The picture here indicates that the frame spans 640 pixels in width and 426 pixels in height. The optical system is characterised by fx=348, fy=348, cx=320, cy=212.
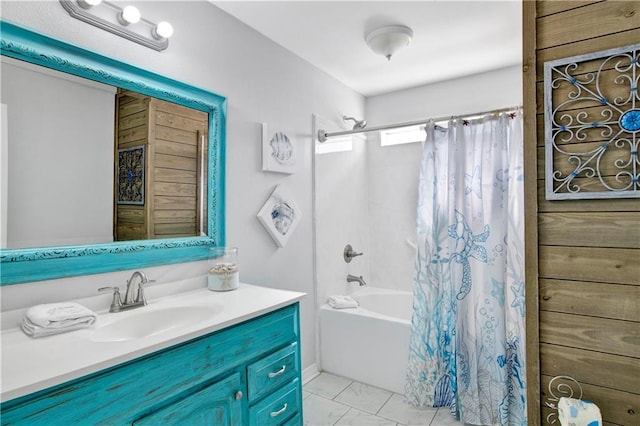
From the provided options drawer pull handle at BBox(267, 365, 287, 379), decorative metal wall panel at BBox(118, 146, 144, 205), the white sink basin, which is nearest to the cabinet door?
drawer pull handle at BBox(267, 365, 287, 379)

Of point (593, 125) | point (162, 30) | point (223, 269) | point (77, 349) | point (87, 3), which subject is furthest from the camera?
point (223, 269)

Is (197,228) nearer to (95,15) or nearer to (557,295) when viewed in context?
(95,15)

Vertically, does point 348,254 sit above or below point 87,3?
below

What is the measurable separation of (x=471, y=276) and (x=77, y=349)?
2.03 metres

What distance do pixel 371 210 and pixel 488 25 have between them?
1.93 m

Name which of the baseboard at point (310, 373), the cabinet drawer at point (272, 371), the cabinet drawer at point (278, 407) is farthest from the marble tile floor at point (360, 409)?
the cabinet drawer at point (272, 371)

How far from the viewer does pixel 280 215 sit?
2430 millimetres

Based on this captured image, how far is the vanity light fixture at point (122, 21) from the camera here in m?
1.42

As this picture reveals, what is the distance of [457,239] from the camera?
87.7 inches

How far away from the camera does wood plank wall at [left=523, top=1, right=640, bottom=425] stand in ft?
4.08

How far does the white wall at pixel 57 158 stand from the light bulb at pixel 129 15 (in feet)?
1.01

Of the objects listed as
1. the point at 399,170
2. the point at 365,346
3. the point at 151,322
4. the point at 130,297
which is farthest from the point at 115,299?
the point at 399,170

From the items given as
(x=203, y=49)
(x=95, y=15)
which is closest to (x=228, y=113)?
(x=203, y=49)

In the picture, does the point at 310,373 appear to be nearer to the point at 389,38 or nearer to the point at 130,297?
the point at 130,297
